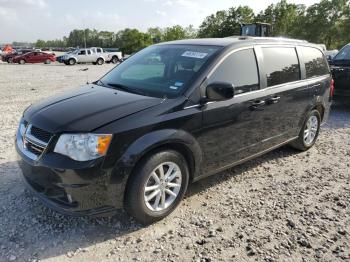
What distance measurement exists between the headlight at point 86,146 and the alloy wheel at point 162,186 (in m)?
0.59

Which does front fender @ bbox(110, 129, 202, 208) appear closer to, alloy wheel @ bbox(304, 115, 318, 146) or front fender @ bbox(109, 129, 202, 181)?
front fender @ bbox(109, 129, 202, 181)

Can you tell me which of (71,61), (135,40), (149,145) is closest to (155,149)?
(149,145)

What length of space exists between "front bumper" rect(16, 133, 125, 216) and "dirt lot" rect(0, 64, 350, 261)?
38cm

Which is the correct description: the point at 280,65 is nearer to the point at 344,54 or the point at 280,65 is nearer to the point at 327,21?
the point at 344,54

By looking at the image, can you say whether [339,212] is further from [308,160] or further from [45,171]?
[45,171]

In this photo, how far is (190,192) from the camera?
14.1 feet

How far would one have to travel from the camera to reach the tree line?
55.0m

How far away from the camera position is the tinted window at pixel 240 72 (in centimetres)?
395

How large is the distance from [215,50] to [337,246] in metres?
2.43

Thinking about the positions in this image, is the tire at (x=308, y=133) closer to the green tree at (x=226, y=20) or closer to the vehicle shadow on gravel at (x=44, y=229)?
the vehicle shadow on gravel at (x=44, y=229)

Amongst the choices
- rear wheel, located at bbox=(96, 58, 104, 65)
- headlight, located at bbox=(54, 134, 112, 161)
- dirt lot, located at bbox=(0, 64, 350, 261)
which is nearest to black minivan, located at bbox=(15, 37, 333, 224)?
headlight, located at bbox=(54, 134, 112, 161)

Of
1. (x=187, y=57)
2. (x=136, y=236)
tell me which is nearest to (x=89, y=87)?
(x=187, y=57)

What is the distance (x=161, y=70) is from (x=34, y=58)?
36.1m

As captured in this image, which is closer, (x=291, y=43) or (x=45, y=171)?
(x=45, y=171)
